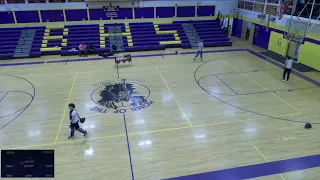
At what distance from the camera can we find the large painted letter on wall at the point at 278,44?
Answer: 17391mm

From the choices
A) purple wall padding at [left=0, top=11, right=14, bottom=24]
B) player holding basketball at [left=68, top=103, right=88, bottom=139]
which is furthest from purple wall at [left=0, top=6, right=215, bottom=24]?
player holding basketball at [left=68, top=103, right=88, bottom=139]

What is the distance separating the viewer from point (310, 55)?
15.1 meters

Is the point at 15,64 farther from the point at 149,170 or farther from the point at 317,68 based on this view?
the point at 317,68

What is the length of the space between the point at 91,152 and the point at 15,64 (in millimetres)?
12248

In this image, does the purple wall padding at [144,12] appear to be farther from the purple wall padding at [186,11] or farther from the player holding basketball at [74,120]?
the player holding basketball at [74,120]

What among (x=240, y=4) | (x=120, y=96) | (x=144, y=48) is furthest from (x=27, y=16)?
(x=240, y=4)

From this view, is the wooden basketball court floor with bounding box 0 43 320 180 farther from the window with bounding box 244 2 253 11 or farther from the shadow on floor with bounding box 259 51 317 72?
the window with bounding box 244 2 253 11

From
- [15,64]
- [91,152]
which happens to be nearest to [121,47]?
[15,64]

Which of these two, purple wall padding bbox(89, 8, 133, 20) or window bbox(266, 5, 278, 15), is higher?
window bbox(266, 5, 278, 15)

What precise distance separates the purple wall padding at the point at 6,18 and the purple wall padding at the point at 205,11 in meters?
16.4

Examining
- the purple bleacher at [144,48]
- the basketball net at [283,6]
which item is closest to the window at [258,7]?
the basketball net at [283,6]

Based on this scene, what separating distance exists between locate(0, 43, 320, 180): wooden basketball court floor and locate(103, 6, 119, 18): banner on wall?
8312mm

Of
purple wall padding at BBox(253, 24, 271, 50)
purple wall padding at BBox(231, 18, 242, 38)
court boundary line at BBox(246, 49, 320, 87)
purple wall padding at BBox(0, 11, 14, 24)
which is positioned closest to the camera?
court boundary line at BBox(246, 49, 320, 87)

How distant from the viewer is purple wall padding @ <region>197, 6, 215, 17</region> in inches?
909
